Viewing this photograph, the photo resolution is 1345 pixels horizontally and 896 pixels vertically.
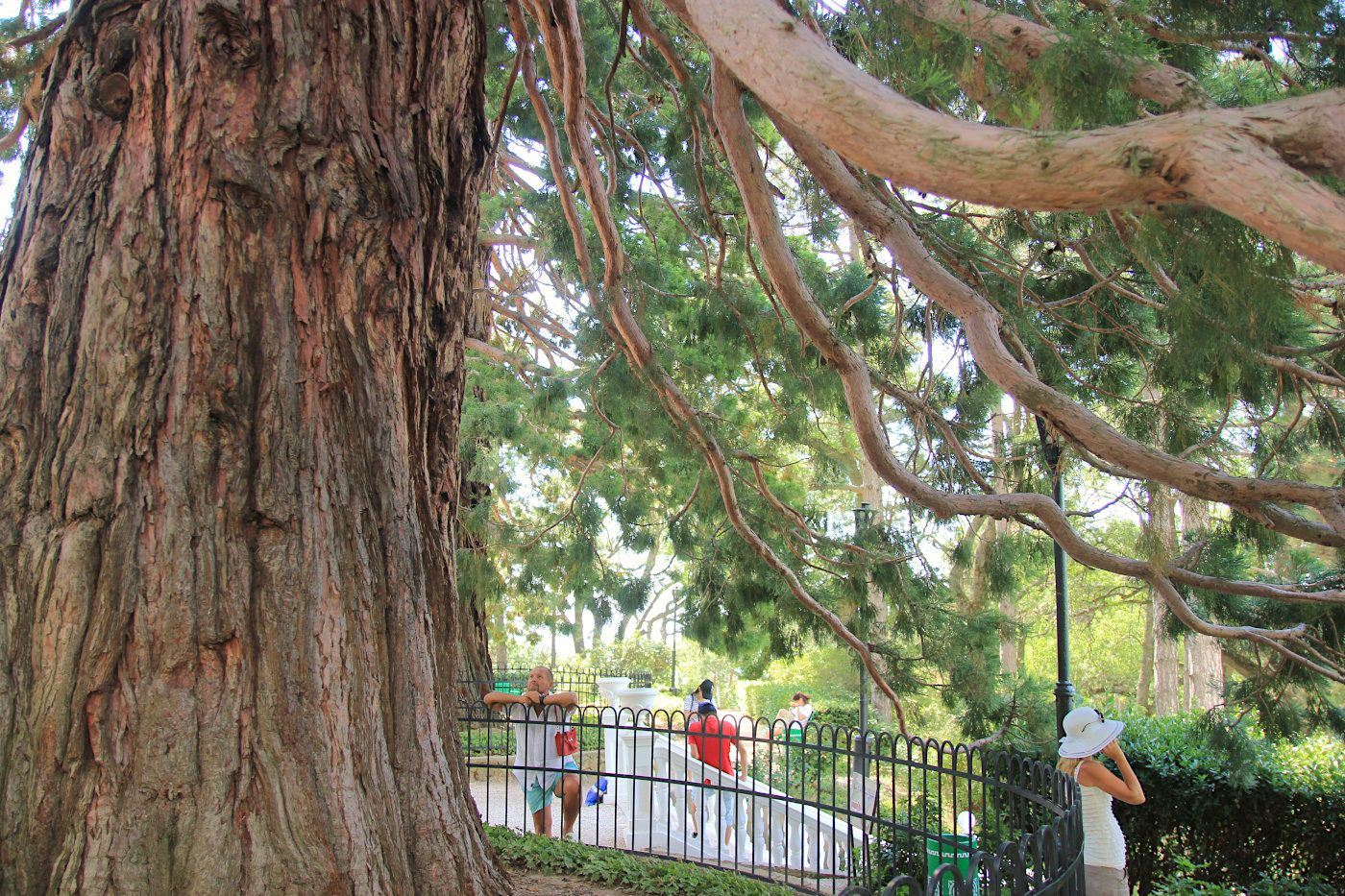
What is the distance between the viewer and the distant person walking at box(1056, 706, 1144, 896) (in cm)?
412

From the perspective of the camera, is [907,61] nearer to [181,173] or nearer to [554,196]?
[181,173]

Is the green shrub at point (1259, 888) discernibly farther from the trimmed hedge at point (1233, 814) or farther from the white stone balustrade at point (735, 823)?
the white stone balustrade at point (735, 823)

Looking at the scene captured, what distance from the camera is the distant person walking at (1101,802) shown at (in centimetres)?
412

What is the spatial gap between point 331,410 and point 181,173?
845 mm

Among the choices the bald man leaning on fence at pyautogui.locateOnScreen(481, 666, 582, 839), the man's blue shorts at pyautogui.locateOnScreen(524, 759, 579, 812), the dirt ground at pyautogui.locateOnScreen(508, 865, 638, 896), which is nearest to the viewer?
the dirt ground at pyautogui.locateOnScreen(508, 865, 638, 896)

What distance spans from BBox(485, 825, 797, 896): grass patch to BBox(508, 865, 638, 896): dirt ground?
7cm

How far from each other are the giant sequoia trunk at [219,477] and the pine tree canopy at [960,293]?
2.35ft

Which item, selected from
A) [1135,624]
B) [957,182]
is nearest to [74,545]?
[957,182]

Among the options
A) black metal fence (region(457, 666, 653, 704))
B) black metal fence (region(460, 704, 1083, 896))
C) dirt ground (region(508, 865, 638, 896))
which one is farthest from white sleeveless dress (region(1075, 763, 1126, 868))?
black metal fence (region(457, 666, 653, 704))

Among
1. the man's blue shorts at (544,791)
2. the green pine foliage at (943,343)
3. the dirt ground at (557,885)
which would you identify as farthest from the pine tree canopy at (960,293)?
the dirt ground at (557,885)

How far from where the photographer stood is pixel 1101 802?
4180mm

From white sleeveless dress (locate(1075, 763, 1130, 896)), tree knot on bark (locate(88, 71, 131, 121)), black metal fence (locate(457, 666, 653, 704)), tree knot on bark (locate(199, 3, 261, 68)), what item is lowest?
black metal fence (locate(457, 666, 653, 704))

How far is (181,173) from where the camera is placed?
2.66m

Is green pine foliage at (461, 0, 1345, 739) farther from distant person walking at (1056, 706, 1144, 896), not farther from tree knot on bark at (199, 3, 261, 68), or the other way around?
tree knot on bark at (199, 3, 261, 68)
